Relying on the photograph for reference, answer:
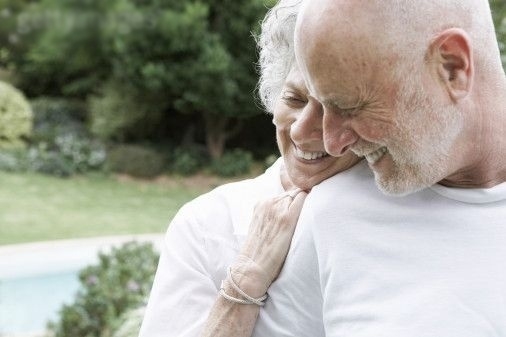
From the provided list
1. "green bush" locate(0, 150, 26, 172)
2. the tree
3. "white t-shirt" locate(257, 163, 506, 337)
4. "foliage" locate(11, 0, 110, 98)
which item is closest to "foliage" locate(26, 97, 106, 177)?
"green bush" locate(0, 150, 26, 172)

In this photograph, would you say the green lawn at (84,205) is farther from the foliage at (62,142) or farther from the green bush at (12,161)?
the foliage at (62,142)

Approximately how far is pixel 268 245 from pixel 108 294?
4.33 metres

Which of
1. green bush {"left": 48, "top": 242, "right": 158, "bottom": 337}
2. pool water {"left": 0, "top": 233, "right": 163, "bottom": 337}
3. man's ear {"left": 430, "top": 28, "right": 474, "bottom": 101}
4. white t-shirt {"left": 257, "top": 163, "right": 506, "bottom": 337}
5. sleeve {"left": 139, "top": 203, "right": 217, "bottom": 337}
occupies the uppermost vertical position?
man's ear {"left": 430, "top": 28, "right": 474, "bottom": 101}

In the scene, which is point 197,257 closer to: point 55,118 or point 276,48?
point 276,48

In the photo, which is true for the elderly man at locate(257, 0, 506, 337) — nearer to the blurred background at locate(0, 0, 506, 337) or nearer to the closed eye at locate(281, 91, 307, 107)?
the closed eye at locate(281, 91, 307, 107)

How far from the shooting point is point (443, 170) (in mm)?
1069

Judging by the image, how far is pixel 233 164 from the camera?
15016 millimetres

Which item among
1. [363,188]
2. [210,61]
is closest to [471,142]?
[363,188]

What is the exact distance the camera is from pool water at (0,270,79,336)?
Answer: 8.00 meters

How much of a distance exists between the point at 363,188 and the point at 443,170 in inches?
6.1

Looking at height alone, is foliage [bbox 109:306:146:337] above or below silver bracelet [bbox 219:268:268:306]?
below

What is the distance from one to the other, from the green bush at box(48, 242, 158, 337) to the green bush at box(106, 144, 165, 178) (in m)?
8.99

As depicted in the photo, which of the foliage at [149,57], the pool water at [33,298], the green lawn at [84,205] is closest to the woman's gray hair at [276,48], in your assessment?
the pool water at [33,298]

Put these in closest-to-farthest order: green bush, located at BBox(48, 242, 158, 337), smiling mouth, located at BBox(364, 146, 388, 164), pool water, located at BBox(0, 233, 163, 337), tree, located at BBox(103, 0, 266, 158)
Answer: smiling mouth, located at BBox(364, 146, 388, 164), green bush, located at BBox(48, 242, 158, 337), pool water, located at BBox(0, 233, 163, 337), tree, located at BBox(103, 0, 266, 158)
